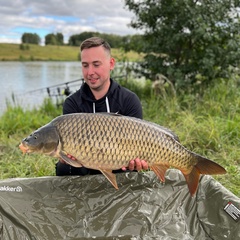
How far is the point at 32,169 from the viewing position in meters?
2.38

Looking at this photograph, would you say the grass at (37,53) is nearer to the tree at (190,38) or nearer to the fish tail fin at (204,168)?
the tree at (190,38)

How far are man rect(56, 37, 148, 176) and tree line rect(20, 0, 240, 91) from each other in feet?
7.00

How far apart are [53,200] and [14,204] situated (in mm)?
183

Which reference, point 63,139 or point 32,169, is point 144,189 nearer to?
point 63,139

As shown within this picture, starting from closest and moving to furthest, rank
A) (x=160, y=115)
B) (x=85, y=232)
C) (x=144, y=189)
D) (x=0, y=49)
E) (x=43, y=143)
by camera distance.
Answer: (x=43, y=143)
(x=85, y=232)
(x=144, y=189)
(x=160, y=115)
(x=0, y=49)

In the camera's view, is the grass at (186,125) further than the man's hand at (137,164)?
Yes

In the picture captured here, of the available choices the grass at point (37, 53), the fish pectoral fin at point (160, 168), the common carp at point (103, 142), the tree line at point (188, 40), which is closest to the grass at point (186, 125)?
the tree line at point (188, 40)

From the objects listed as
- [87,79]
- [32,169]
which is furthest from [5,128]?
[87,79]

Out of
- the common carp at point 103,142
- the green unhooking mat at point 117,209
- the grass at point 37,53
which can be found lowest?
the grass at point 37,53

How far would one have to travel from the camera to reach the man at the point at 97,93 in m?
1.80

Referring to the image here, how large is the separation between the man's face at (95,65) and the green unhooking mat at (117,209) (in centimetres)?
49

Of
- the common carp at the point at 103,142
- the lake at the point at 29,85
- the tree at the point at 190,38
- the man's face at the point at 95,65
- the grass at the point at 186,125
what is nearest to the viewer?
the common carp at the point at 103,142

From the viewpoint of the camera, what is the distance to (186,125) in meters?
2.94

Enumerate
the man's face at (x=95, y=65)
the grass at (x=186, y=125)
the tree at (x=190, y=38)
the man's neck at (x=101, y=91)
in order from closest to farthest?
the man's face at (x=95, y=65) → the man's neck at (x=101, y=91) → the grass at (x=186, y=125) → the tree at (x=190, y=38)
